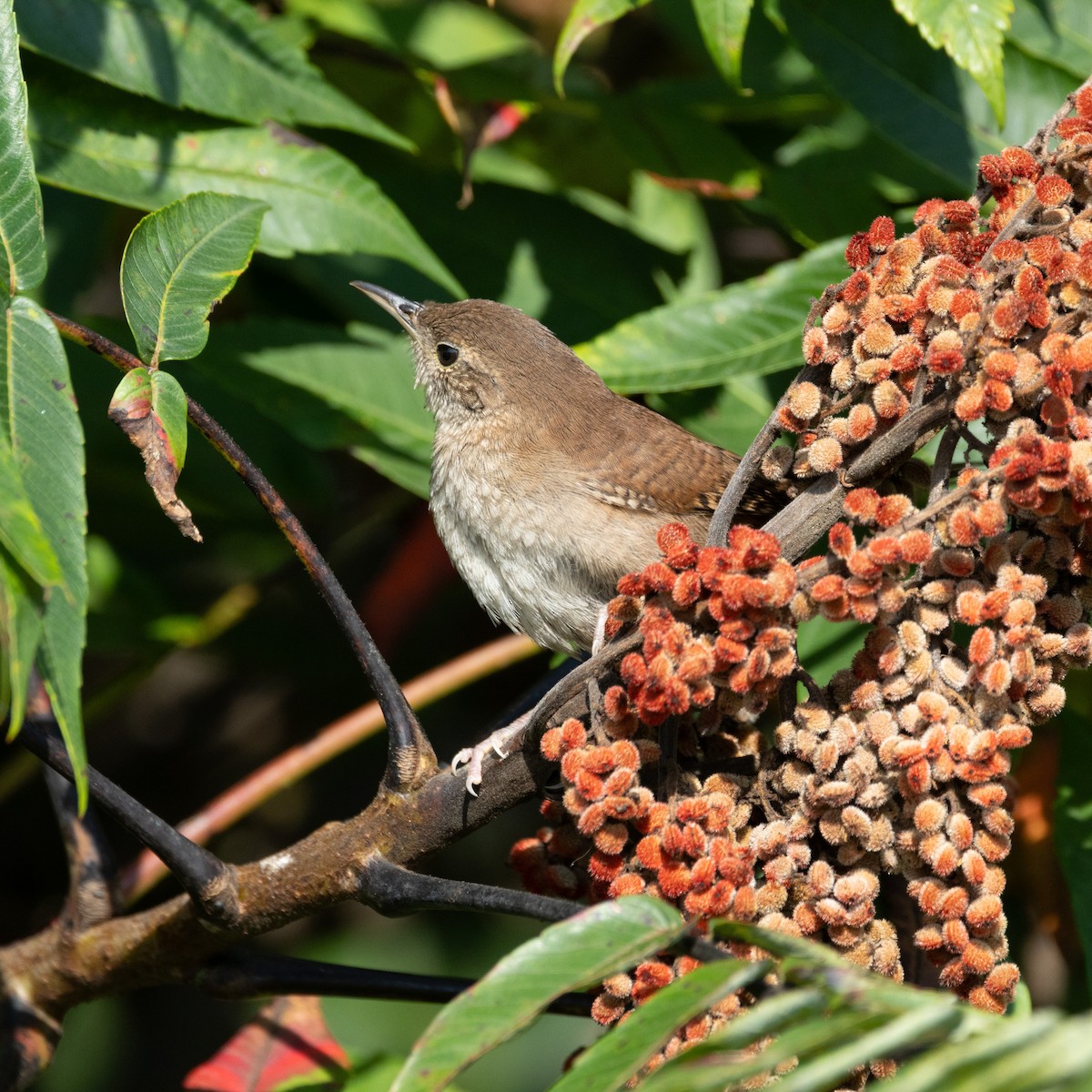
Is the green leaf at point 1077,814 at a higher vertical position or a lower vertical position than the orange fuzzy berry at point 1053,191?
lower

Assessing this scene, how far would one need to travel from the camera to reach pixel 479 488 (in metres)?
3.22

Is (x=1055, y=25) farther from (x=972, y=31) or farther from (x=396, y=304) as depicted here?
(x=396, y=304)

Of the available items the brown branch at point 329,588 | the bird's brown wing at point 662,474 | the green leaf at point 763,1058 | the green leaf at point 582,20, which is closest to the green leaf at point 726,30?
the green leaf at point 582,20

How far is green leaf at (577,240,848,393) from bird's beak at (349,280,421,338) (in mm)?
810

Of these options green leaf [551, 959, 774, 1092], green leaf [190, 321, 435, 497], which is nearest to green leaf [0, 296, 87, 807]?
green leaf [551, 959, 774, 1092]

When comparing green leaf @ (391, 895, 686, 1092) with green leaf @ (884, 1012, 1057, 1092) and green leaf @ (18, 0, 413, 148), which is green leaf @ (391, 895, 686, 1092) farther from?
green leaf @ (18, 0, 413, 148)

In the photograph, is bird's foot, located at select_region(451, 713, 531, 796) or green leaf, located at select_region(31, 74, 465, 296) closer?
bird's foot, located at select_region(451, 713, 531, 796)

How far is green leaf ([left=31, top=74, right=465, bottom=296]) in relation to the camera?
2.86 metres

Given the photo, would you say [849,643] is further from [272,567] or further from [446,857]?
[446,857]

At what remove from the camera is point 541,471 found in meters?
3.23

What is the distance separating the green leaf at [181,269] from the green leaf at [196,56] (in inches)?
35.3

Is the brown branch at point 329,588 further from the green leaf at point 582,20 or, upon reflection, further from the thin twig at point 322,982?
the green leaf at point 582,20

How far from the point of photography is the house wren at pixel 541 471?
303 centimetres

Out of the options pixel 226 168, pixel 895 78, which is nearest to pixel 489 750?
pixel 226 168
